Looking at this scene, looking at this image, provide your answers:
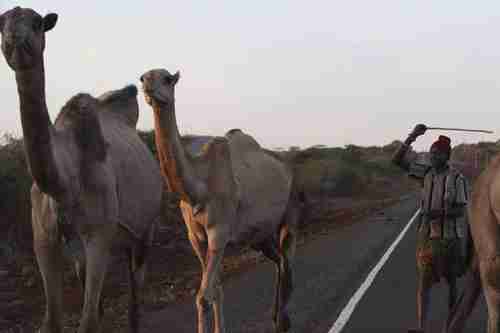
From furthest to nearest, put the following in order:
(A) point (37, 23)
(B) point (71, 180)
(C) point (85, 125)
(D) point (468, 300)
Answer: (D) point (468, 300) → (C) point (85, 125) → (B) point (71, 180) → (A) point (37, 23)

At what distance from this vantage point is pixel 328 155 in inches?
2616

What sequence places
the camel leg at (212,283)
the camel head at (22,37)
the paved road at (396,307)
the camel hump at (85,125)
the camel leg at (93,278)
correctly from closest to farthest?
the camel head at (22,37), the camel leg at (93,278), the camel hump at (85,125), the camel leg at (212,283), the paved road at (396,307)

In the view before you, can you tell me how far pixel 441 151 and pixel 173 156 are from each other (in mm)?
3050

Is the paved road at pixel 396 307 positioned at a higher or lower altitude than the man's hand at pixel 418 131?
lower

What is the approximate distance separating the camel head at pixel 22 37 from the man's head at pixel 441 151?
453cm

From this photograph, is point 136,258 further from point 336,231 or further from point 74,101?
point 336,231

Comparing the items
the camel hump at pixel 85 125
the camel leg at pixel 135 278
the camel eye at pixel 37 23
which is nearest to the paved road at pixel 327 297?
the camel leg at pixel 135 278

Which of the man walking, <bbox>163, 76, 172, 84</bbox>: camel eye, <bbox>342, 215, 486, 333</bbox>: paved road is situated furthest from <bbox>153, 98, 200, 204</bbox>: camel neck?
<bbox>342, 215, 486, 333</bbox>: paved road

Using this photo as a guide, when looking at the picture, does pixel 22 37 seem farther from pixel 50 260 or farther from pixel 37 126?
pixel 50 260

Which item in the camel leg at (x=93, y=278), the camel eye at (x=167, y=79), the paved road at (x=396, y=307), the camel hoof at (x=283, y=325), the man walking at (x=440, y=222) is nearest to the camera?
the camel leg at (x=93, y=278)

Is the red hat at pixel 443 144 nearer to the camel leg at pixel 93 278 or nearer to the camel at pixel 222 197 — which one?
the camel at pixel 222 197

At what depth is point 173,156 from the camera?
22.0 ft

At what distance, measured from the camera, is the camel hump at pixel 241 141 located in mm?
8688

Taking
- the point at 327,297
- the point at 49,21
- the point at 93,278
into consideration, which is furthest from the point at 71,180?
the point at 327,297
